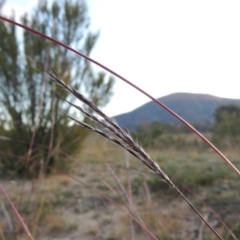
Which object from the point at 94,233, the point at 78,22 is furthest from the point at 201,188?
the point at 78,22

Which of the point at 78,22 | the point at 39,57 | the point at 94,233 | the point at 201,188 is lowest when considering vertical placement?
the point at 94,233

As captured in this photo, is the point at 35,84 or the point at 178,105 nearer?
the point at 178,105

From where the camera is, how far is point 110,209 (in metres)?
3.14

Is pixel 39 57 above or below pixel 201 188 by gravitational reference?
above

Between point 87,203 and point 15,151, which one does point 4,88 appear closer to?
point 15,151

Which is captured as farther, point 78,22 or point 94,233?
Result: point 78,22

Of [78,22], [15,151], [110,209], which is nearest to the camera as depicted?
[110,209]

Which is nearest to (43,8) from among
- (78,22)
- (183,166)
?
(78,22)

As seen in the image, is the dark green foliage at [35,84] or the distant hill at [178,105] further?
the dark green foliage at [35,84]

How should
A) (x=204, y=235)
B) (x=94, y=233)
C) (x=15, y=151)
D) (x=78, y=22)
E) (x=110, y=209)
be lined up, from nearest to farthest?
(x=204, y=235), (x=94, y=233), (x=110, y=209), (x=15, y=151), (x=78, y=22)

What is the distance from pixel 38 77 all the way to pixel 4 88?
0.41 m

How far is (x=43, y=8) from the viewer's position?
5383 millimetres

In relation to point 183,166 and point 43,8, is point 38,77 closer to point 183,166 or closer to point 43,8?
point 43,8

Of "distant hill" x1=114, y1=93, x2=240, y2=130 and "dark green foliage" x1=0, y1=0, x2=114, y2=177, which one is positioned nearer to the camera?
"distant hill" x1=114, y1=93, x2=240, y2=130
